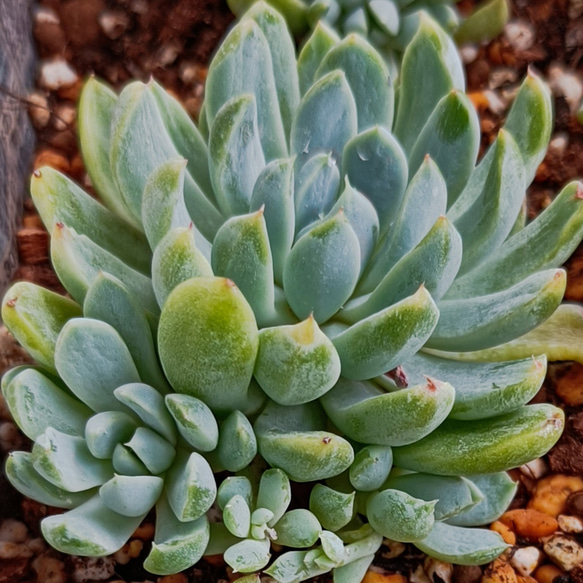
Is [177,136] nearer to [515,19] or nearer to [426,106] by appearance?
[426,106]

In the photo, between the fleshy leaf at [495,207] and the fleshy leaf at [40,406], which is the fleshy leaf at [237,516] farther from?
the fleshy leaf at [495,207]

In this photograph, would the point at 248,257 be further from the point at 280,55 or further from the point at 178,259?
the point at 280,55

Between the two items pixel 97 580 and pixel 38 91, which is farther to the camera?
pixel 38 91

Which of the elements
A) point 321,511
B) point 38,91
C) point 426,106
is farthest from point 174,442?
point 38,91

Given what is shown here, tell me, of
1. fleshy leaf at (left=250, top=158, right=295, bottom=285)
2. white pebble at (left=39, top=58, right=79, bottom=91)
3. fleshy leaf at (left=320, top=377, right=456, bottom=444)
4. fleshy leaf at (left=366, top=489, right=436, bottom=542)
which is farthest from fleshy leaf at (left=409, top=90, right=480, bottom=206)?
white pebble at (left=39, top=58, right=79, bottom=91)

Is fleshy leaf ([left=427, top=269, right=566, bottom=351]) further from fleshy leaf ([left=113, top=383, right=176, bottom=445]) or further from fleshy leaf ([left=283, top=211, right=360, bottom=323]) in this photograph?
fleshy leaf ([left=113, top=383, right=176, bottom=445])

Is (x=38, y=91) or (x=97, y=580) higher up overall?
(x=38, y=91)
